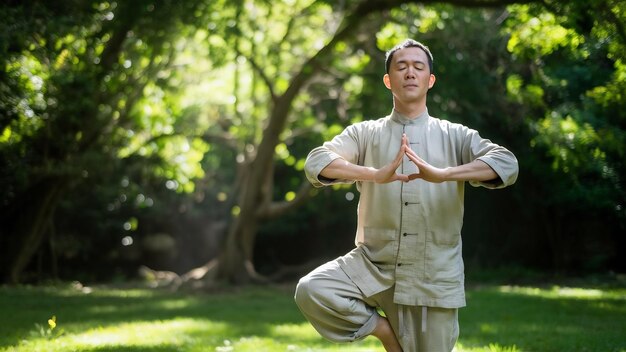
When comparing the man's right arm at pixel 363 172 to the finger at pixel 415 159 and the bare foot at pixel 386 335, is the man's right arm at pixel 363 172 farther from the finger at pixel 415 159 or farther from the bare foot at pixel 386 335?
the bare foot at pixel 386 335

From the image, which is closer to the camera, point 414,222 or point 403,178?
point 403,178

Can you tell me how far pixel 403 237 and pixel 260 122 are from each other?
14141mm

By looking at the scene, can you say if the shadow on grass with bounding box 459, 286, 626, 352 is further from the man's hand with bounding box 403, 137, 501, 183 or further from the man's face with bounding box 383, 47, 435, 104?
the man's face with bounding box 383, 47, 435, 104

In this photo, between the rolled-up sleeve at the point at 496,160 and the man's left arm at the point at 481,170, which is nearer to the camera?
the man's left arm at the point at 481,170

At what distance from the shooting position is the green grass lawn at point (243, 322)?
6.59 meters

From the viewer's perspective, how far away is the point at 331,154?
413 centimetres

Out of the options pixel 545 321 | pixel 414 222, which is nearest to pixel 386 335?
pixel 414 222

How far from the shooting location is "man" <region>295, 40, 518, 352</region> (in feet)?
13.5

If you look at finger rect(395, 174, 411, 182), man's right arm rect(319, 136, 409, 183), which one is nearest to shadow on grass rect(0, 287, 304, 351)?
man's right arm rect(319, 136, 409, 183)

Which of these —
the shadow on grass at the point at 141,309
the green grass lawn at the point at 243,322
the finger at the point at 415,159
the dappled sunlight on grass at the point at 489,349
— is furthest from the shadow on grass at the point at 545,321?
the finger at the point at 415,159

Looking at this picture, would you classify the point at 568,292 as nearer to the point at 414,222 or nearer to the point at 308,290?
the point at 414,222

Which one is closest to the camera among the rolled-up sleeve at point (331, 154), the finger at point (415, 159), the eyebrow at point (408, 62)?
the finger at point (415, 159)

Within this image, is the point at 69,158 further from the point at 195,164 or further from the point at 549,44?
the point at 549,44

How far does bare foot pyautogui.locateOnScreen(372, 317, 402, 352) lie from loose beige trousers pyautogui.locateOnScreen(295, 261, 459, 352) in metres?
0.03
